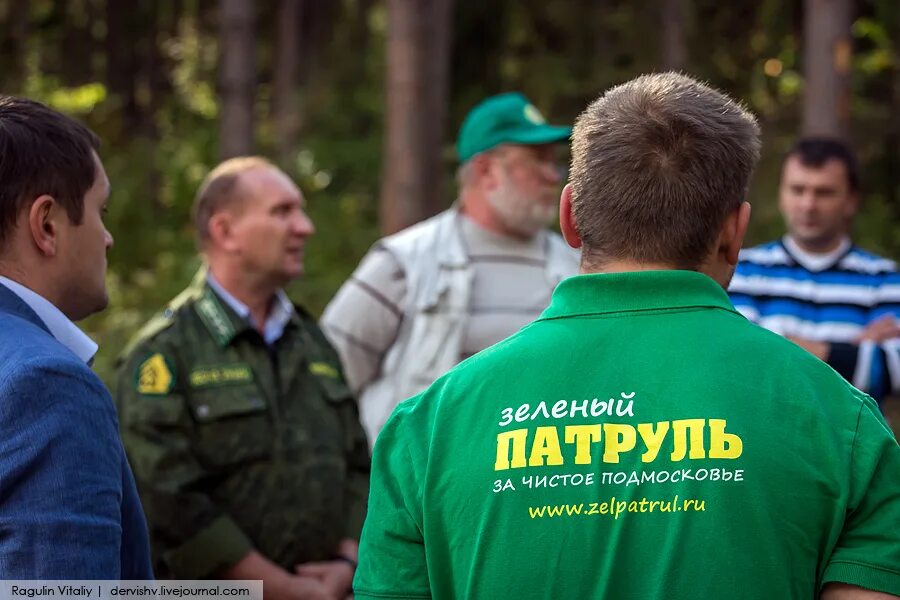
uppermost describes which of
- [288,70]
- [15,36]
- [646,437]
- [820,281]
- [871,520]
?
[15,36]

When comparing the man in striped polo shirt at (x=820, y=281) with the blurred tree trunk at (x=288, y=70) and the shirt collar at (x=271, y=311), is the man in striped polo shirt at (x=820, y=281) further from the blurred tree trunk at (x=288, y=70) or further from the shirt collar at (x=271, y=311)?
the blurred tree trunk at (x=288, y=70)

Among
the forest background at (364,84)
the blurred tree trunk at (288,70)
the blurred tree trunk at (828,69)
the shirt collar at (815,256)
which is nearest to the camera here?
the shirt collar at (815,256)

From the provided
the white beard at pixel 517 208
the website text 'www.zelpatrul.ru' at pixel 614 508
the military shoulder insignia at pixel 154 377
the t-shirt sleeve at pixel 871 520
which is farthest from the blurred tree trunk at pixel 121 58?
the t-shirt sleeve at pixel 871 520

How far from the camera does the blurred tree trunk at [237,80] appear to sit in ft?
46.5

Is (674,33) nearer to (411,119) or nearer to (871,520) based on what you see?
(411,119)

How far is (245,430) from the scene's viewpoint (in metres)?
4.52

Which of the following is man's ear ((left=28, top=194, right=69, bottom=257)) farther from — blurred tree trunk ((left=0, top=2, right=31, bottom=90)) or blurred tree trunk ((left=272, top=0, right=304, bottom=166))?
blurred tree trunk ((left=0, top=2, right=31, bottom=90))

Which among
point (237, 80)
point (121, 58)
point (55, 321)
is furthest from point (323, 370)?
point (121, 58)

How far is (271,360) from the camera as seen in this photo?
475 cm

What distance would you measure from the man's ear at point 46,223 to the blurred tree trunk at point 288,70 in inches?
683

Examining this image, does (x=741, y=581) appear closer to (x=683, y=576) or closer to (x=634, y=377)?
(x=683, y=576)

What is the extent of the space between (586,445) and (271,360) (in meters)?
2.86

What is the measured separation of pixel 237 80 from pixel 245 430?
1031cm

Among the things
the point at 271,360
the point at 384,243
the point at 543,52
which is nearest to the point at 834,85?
the point at 384,243
